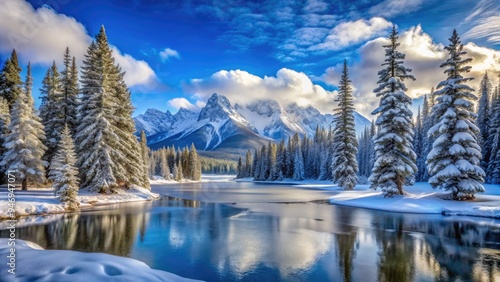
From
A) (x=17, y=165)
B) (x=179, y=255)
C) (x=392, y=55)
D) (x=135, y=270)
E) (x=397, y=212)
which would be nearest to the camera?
(x=135, y=270)

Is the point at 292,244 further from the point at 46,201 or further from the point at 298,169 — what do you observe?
the point at 298,169

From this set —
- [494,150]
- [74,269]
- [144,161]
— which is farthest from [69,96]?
[494,150]

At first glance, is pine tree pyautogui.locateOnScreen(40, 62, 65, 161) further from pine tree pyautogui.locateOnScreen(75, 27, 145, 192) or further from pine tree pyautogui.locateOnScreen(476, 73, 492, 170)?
pine tree pyautogui.locateOnScreen(476, 73, 492, 170)

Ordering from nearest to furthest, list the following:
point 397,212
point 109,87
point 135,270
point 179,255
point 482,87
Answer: point 135,270 → point 179,255 → point 397,212 → point 109,87 → point 482,87

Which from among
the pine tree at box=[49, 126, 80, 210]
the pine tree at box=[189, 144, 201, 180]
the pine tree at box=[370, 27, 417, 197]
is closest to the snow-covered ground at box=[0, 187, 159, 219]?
the pine tree at box=[49, 126, 80, 210]

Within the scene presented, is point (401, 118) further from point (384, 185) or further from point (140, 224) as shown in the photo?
point (140, 224)

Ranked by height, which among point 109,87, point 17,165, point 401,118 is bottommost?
point 17,165

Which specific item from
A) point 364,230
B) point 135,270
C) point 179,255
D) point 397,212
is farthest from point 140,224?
point 397,212

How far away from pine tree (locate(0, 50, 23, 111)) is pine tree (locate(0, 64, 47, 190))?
1425 cm

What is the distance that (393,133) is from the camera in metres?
28.9

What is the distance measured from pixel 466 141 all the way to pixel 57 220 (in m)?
33.0

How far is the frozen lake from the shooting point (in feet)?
32.2

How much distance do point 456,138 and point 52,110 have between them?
4522 cm

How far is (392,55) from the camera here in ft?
101
